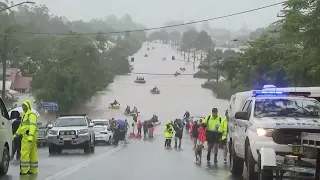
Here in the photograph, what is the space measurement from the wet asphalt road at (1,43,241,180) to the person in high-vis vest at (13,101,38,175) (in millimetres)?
307

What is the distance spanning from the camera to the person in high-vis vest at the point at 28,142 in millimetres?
13961

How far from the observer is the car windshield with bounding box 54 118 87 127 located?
82.4 feet

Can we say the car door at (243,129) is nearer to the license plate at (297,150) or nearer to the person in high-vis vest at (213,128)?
the license plate at (297,150)

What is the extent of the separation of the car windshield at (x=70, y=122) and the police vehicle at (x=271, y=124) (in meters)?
11.6

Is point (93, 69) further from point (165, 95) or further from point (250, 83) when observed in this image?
point (250, 83)

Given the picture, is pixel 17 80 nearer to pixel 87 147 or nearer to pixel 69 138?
pixel 87 147

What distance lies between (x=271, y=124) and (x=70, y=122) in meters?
15.3

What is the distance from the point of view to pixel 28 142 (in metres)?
14.0

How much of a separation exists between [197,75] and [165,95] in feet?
63.5

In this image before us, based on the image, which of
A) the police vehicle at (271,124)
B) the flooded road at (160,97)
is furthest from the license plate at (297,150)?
the flooded road at (160,97)

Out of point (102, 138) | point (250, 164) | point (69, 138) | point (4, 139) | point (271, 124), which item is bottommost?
point (102, 138)

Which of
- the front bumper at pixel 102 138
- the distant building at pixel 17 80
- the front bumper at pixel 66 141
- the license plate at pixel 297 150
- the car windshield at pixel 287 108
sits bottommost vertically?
the front bumper at pixel 102 138

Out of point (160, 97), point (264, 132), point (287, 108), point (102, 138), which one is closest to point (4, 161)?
point (264, 132)

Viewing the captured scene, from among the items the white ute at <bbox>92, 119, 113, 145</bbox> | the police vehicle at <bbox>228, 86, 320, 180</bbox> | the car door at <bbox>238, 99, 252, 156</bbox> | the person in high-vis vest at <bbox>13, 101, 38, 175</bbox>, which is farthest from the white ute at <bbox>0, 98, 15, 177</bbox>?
the white ute at <bbox>92, 119, 113, 145</bbox>
